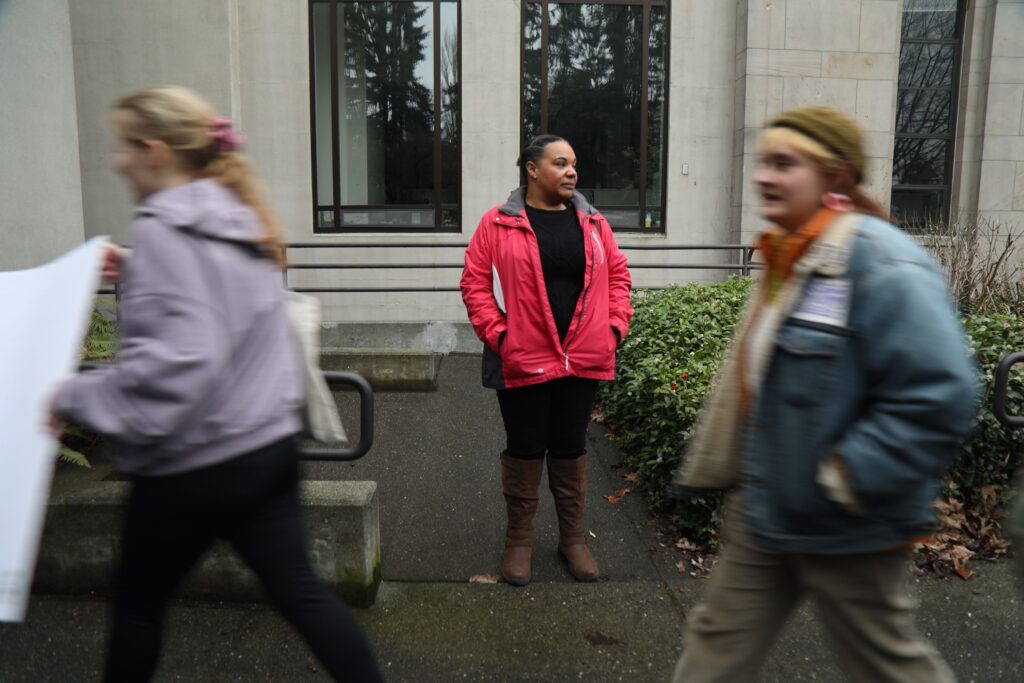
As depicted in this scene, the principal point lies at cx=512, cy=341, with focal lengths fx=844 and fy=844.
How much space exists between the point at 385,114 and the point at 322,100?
2.64ft

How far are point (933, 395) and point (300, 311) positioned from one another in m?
1.66

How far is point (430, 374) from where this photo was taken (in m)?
7.71

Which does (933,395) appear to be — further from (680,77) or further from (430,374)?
(680,77)

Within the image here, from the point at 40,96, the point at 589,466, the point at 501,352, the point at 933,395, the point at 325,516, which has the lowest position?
the point at 589,466

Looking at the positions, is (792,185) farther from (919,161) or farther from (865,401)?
(919,161)

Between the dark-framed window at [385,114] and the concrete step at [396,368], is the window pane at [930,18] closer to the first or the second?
the dark-framed window at [385,114]

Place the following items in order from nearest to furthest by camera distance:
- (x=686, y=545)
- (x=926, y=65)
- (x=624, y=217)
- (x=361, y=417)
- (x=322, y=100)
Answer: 1. (x=361, y=417)
2. (x=686, y=545)
3. (x=322, y=100)
4. (x=624, y=217)
5. (x=926, y=65)

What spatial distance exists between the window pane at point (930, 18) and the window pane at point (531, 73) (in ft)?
16.5

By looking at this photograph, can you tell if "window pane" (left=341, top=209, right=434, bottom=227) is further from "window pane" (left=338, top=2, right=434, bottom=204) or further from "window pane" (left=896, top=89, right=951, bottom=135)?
"window pane" (left=896, top=89, right=951, bottom=135)

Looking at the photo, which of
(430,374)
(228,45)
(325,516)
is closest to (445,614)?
(325,516)

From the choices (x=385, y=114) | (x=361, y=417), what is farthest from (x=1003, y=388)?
(x=385, y=114)

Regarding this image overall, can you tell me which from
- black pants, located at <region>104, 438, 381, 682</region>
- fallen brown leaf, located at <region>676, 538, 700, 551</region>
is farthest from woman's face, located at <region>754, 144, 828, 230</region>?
fallen brown leaf, located at <region>676, 538, 700, 551</region>

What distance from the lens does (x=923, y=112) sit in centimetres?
1157

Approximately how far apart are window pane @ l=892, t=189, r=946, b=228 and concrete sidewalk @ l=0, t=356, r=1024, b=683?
849 centimetres
